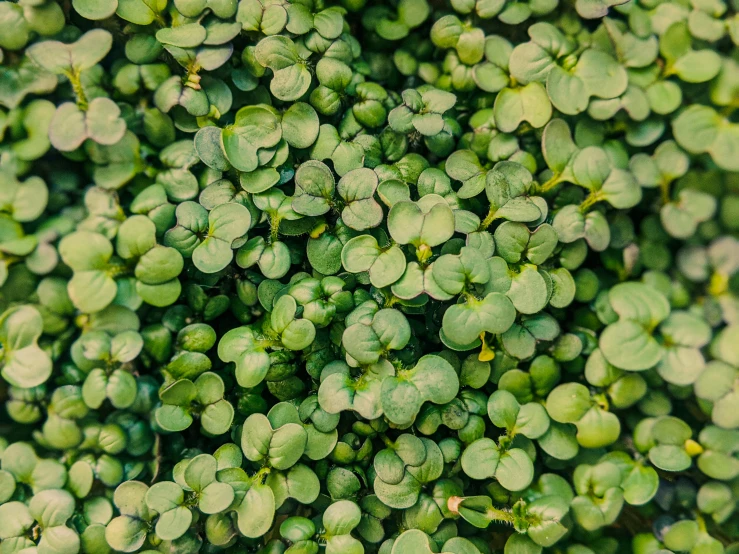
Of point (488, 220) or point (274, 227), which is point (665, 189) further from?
point (274, 227)

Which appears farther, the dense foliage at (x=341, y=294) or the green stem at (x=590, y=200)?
the green stem at (x=590, y=200)

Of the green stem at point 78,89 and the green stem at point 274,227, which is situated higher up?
the green stem at point 78,89

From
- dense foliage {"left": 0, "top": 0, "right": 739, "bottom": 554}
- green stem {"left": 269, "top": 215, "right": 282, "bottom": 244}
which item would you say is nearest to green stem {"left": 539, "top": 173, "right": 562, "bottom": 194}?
dense foliage {"left": 0, "top": 0, "right": 739, "bottom": 554}

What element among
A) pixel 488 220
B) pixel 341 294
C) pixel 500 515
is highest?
pixel 488 220

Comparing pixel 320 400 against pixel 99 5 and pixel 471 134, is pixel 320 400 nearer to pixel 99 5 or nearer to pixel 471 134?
pixel 471 134

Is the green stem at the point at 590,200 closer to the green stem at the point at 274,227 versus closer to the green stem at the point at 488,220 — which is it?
the green stem at the point at 488,220

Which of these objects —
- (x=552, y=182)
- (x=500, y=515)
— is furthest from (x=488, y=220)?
(x=500, y=515)

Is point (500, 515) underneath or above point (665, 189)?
underneath

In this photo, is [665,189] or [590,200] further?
[665,189]

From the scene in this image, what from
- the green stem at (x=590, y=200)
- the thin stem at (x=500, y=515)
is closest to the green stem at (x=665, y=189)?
the green stem at (x=590, y=200)
